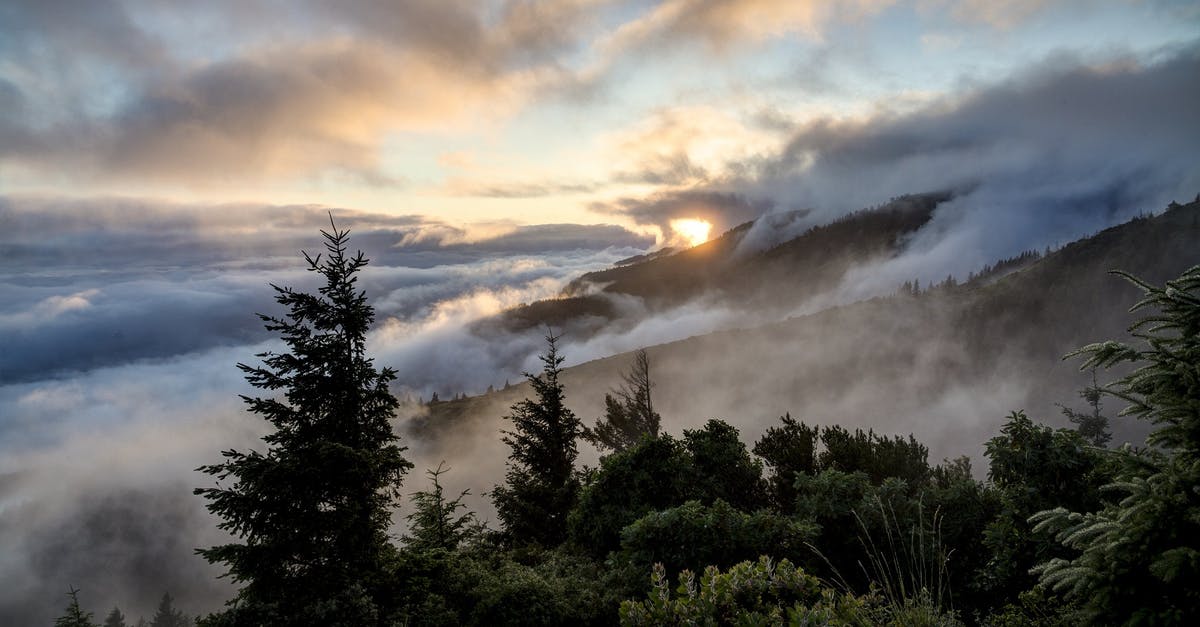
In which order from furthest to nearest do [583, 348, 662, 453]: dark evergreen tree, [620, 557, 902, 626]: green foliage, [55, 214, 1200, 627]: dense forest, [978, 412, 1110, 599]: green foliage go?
[583, 348, 662, 453]: dark evergreen tree, [978, 412, 1110, 599]: green foliage, [620, 557, 902, 626]: green foliage, [55, 214, 1200, 627]: dense forest

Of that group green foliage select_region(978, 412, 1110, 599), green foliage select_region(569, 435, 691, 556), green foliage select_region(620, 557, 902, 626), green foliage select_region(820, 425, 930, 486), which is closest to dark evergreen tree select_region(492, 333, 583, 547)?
green foliage select_region(569, 435, 691, 556)

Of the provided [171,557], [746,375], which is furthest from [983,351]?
[171,557]

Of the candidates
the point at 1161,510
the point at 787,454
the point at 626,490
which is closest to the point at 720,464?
the point at 626,490

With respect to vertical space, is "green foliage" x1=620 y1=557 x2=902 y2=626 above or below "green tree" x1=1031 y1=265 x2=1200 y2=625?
below

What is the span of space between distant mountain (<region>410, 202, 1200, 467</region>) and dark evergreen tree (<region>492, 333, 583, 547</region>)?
106 metres

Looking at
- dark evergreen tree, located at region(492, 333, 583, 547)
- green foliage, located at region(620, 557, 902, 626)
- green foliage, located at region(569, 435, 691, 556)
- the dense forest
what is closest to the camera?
the dense forest

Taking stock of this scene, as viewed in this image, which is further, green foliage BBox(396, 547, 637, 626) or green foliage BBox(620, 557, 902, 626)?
green foliage BBox(396, 547, 637, 626)

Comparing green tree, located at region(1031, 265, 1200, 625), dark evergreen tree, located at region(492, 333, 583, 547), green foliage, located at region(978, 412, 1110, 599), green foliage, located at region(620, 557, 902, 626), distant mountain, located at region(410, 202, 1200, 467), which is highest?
green tree, located at region(1031, 265, 1200, 625)

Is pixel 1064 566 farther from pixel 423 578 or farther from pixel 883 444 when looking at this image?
pixel 883 444

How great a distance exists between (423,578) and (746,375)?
163 m

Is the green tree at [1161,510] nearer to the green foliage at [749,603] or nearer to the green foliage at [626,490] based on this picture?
the green foliage at [749,603]

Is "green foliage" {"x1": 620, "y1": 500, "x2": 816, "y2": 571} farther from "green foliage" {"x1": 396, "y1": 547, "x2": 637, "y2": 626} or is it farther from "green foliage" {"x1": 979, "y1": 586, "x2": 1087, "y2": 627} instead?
"green foliage" {"x1": 979, "y1": 586, "x2": 1087, "y2": 627}

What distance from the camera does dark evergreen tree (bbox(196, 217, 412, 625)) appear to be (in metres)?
9.34

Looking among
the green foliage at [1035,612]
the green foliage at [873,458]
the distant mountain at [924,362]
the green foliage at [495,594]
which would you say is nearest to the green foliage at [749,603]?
the green foliage at [1035,612]
